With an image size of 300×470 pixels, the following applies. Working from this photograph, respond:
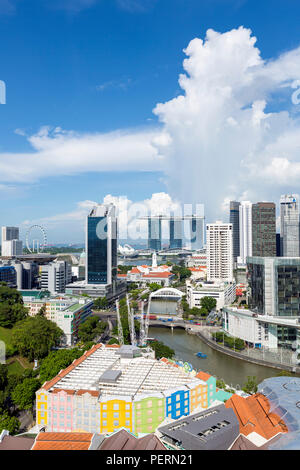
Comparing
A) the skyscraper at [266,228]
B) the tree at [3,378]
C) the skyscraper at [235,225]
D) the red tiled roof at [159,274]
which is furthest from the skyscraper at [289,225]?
the tree at [3,378]

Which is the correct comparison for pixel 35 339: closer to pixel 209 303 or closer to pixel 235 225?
pixel 209 303

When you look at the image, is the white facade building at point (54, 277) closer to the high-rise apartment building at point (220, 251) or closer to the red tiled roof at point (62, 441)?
the high-rise apartment building at point (220, 251)

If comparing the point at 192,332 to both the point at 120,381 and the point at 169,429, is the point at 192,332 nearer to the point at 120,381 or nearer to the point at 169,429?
the point at 120,381

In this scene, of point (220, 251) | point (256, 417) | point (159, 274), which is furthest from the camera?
point (159, 274)

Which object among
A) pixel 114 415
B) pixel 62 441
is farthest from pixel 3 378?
pixel 62 441

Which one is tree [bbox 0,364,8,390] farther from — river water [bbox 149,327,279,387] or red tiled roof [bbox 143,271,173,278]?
red tiled roof [bbox 143,271,173,278]

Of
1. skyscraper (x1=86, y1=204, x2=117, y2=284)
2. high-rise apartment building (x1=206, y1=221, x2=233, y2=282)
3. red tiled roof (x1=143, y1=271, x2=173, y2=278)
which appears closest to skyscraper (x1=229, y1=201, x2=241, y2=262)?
red tiled roof (x1=143, y1=271, x2=173, y2=278)

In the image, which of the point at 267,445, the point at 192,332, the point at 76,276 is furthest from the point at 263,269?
the point at 76,276
